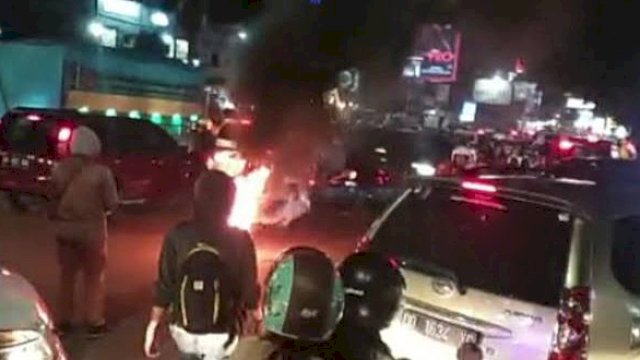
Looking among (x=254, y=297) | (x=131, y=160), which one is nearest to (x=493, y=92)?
(x=131, y=160)

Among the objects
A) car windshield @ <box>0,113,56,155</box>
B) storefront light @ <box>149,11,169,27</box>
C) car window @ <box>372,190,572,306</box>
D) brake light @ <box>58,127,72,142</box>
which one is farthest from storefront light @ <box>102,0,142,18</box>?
car window @ <box>372,190,572,306</box>

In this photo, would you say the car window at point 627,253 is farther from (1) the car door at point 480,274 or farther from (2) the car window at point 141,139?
(2) the car window at point 141,139

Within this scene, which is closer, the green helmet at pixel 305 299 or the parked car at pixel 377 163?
the green helmet at pixel 305 299

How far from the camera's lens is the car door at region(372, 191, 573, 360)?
639 cm

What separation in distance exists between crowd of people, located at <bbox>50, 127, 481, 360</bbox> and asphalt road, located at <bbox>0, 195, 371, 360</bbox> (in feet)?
10.6

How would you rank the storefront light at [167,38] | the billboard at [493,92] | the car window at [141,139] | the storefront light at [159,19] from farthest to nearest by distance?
the billboard at [493,92] → the storefront light at [159,19] → the storefront light at [167,38] → the car window at [141,139]

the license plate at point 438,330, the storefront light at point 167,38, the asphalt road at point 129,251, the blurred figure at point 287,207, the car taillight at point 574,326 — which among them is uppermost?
the storefront light at point 167,38

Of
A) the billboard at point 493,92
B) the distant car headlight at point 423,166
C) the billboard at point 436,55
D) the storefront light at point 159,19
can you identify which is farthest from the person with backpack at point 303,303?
the billboard at point 493,92

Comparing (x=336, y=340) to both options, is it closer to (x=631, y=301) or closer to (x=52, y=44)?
(x=631, y=301)

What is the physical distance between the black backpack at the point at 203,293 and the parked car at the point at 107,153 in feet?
43.8

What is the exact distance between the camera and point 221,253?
6.00 m

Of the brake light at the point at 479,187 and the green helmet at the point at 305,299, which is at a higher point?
the brake light at the point at 479,187

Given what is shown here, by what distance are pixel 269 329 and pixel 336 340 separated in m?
0.27

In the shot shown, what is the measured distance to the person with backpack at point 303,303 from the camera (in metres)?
4.18
